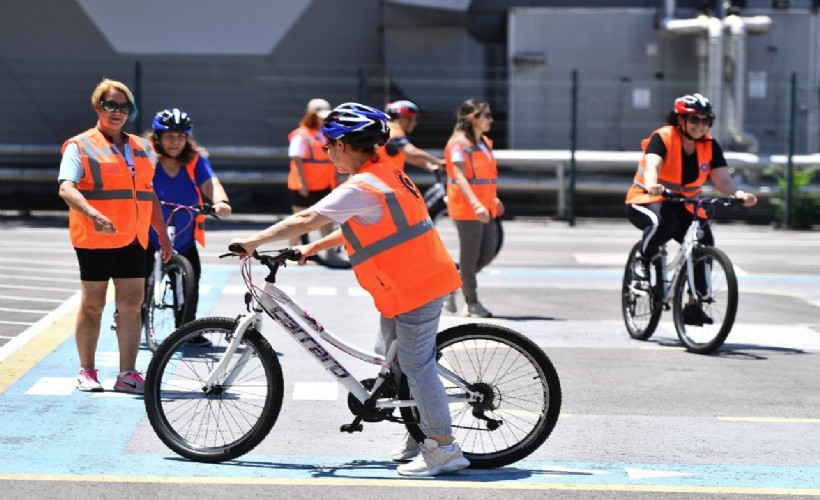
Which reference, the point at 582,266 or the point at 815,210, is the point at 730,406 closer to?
the point at 582,266

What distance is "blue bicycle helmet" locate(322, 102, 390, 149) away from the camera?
6828 millimetres

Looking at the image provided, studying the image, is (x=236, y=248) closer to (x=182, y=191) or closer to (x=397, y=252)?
(x=397, y=252)

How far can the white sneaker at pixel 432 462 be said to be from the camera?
689 centimetres

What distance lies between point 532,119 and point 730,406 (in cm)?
1546

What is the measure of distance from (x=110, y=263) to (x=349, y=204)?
2435 millimetres

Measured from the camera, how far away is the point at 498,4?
25703 millimetres

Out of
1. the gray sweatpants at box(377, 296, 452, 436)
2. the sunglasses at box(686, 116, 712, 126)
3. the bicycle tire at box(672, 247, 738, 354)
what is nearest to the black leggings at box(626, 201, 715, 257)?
the bicycle tire at box(672, 247, 738, 354)

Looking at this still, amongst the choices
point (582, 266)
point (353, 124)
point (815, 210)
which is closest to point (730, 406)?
point (353, 124)

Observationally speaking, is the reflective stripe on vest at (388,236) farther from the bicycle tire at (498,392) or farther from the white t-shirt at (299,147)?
the white t-shirt at (299,147)

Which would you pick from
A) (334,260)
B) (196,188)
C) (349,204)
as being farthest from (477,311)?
(349,204)

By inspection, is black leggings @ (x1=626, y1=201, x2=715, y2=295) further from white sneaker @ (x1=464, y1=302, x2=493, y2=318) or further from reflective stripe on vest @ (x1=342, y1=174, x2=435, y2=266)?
reflective stripe on vest @ (x1=342, y1=174, x2=435, y2=266)

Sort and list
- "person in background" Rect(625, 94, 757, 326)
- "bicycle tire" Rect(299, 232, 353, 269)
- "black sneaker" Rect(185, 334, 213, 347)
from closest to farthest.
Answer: "black sneaker" Rect(185, 334, 213, 347) < "person in background" Rect(625, 94, 757, 326) < "bicycle tire" Rect(299, 232, 353, 269)

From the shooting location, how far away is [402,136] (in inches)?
565

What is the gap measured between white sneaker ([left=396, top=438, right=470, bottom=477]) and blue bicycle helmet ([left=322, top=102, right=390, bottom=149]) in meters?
1.40
